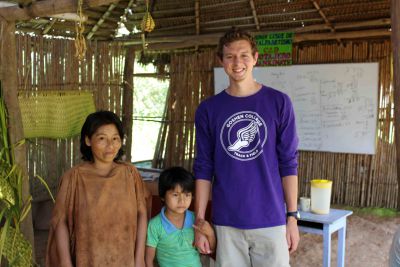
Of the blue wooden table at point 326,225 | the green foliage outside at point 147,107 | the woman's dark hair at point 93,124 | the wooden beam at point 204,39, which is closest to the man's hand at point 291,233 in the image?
the woman's dark hair at point 93,124

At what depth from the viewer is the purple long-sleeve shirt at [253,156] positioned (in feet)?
6.53

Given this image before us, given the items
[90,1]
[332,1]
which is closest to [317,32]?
[332,1]

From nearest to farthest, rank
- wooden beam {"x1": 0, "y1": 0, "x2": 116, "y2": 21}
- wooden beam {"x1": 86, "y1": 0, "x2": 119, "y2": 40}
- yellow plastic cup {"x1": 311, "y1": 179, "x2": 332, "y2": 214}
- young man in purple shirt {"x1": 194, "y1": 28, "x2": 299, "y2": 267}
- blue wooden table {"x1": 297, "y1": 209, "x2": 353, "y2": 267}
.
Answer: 1. young man in purple shirt {"x1": 194, "y1": 28, "x2": 299, "y2": 267}
2. wooden beam {"x1": 0, "y1": 0, "x2": 116, "y2": 21}
3. blue wooden table {"x1": 297, "y1": 209, "x2": 353, "y2": 267}
4. yellow plastic cup {"x1": 311, "y1": 179, "x2": 332, "y2": 214}
5. wooden beam {"x1": 86, "y1": 0, "x2": 119, "y2": 40}

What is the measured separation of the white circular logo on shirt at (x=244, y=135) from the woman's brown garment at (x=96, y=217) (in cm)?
58

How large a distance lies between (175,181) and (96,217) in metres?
0.44

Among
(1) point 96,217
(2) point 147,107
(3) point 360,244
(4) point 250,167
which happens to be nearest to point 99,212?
(1) point 96,217

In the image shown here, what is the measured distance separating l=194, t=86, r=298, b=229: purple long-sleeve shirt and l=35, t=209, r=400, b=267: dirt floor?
2337mm

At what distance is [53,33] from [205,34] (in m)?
2.21

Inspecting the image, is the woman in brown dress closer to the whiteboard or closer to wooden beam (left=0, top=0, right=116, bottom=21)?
wooden beam (left=0, top=0, right=116, bottom=21)

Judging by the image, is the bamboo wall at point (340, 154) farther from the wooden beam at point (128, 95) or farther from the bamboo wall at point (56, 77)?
the bamboo wall at point (56, 77)

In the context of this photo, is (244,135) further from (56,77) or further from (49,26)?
(49,26)

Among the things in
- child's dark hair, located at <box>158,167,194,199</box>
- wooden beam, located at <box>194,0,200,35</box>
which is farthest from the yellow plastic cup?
wooden beam, located at <box>194,0,200,35</box>

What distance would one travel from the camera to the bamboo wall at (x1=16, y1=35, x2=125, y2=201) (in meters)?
4.73

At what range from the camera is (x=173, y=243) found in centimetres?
231
